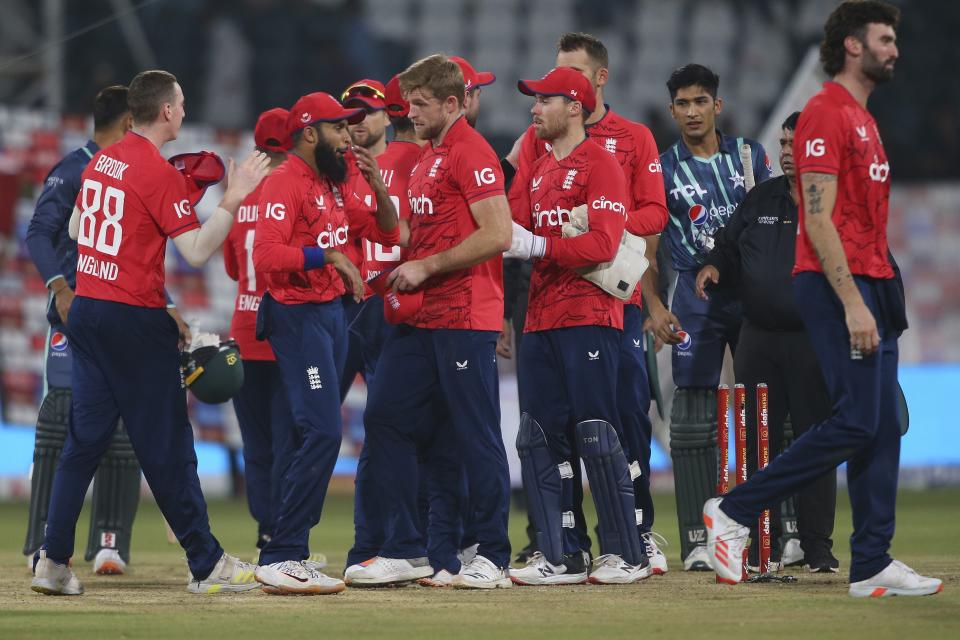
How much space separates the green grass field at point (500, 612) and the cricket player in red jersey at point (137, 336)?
0.25m

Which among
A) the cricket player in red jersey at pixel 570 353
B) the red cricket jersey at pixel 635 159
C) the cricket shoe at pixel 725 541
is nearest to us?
the cricket shoe at pixel 725 541

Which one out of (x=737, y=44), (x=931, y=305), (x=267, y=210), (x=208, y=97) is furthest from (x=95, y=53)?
(x=267, y=210)

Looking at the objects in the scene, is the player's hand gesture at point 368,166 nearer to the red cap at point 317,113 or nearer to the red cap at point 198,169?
the red cap at point 317,113

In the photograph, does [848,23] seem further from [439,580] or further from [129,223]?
[129,223]

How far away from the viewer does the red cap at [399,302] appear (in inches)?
237

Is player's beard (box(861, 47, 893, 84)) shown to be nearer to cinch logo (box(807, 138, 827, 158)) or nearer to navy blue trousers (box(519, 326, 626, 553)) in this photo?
cinch logo (box(807, 138, 827, 158))

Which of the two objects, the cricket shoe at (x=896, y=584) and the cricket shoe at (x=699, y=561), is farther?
the cricket shoe at (x=699, y=561)

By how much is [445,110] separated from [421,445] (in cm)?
137

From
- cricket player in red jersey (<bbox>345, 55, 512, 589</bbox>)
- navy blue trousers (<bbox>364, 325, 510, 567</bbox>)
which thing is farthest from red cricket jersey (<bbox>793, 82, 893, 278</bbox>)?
navy blue trousers (<bbox>364, 325, 510, 567</bbox>)

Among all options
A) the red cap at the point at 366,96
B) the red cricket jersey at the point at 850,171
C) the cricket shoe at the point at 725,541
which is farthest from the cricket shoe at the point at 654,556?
the red cap at the point at 366,96

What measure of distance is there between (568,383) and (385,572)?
1.05 metres

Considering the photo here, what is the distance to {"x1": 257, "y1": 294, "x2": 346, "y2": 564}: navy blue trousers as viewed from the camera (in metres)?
5.87

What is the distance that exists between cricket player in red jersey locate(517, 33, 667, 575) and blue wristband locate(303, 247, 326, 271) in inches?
46.5

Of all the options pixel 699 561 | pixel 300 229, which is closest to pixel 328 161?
pixel 300 229
